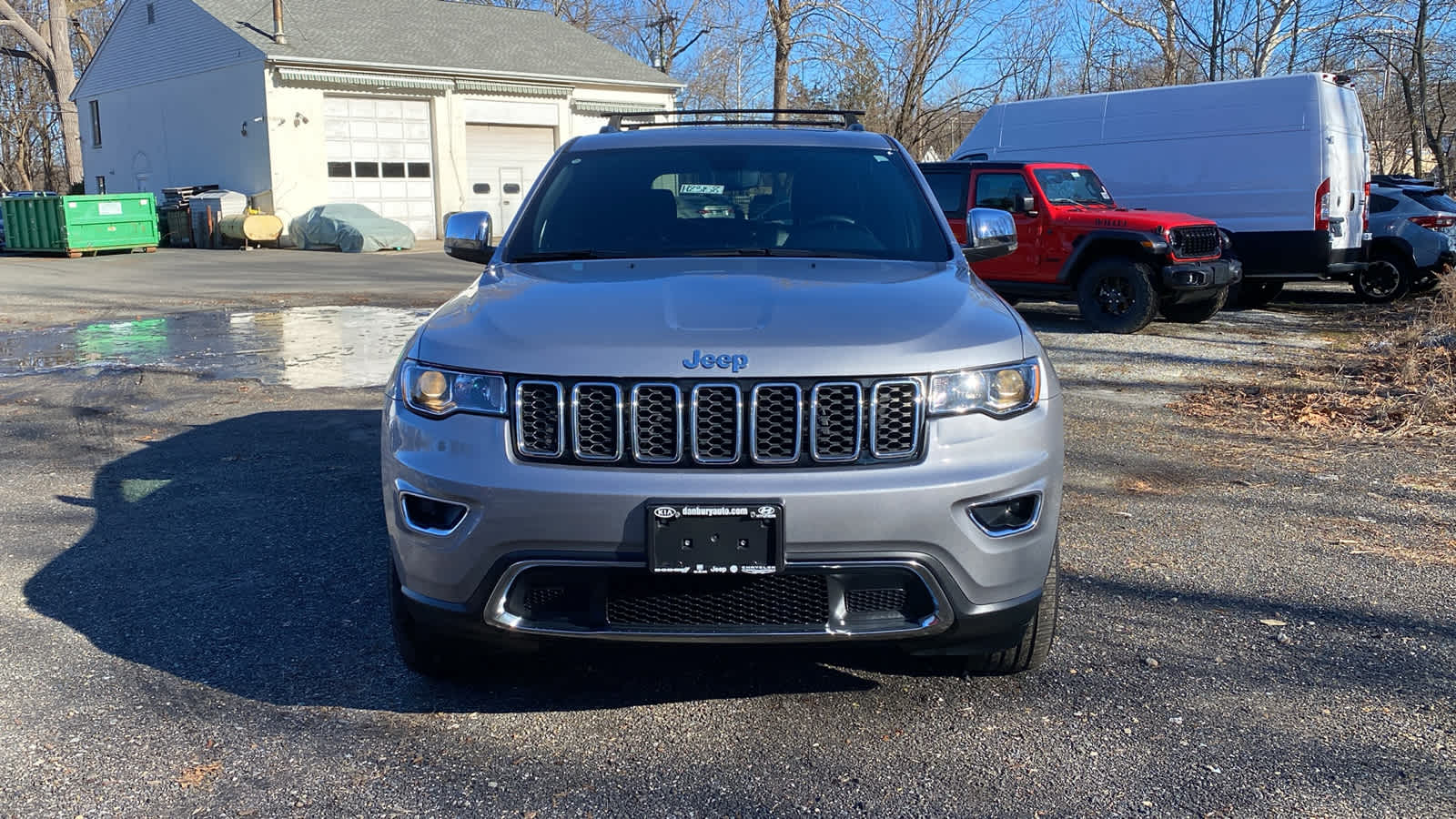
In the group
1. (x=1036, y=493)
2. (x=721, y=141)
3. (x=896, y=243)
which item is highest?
(x=721, y=141)

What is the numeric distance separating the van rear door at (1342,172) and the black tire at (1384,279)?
1279 mm

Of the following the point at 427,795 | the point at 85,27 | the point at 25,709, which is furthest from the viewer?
the point at 85,27

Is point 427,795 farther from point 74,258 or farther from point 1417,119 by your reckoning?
point 1417,119

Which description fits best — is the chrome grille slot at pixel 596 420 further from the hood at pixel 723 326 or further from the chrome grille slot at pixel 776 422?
the chrome grille slot at pixel 776 422

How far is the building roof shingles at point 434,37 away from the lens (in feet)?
96.5

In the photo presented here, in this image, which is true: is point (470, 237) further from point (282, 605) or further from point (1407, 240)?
point (1407, 240)

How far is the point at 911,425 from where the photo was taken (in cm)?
299

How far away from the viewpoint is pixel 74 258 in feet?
81.0

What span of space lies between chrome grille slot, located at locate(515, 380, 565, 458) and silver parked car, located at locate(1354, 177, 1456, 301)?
46.4 feet

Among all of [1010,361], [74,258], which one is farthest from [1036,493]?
[74,258]

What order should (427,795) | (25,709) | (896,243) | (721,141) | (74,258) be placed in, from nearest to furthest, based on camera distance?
(427,795) < (25,709) < (896,243) < (721,141) < (74,258)

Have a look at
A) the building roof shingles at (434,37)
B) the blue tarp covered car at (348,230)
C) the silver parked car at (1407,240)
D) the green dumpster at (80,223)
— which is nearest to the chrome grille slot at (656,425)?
the silver parked car at (1407,240)

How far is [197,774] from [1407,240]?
49.5 ft

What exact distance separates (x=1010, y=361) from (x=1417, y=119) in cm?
3398
